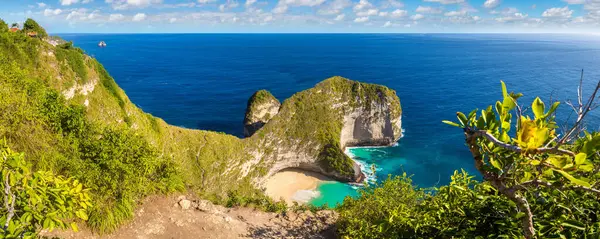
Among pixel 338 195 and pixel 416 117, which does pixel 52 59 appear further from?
pixel 416 117

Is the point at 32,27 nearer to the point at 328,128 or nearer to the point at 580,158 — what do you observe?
the point at 328,128

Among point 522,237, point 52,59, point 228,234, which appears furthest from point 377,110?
point 522,237

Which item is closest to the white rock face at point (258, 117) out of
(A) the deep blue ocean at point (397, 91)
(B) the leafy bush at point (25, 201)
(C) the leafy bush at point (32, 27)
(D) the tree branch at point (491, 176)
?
(A) the deep blue ocean at point (397, 91)

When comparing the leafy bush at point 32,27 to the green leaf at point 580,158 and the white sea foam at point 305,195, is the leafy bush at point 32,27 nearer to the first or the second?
the white sea foam at point 305,195

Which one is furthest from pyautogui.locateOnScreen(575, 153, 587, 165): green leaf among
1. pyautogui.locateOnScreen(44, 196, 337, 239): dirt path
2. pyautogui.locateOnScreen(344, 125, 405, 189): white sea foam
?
pyautogui.locateOnScreen(344, 125, 405, 189): white sea foam

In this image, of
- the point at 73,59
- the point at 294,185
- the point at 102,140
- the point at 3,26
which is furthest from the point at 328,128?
the point at 3,26

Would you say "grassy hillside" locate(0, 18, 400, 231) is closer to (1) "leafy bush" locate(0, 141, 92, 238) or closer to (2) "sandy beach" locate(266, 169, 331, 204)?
(2) "sandy beach" locate(266, 169, 331, 204)
